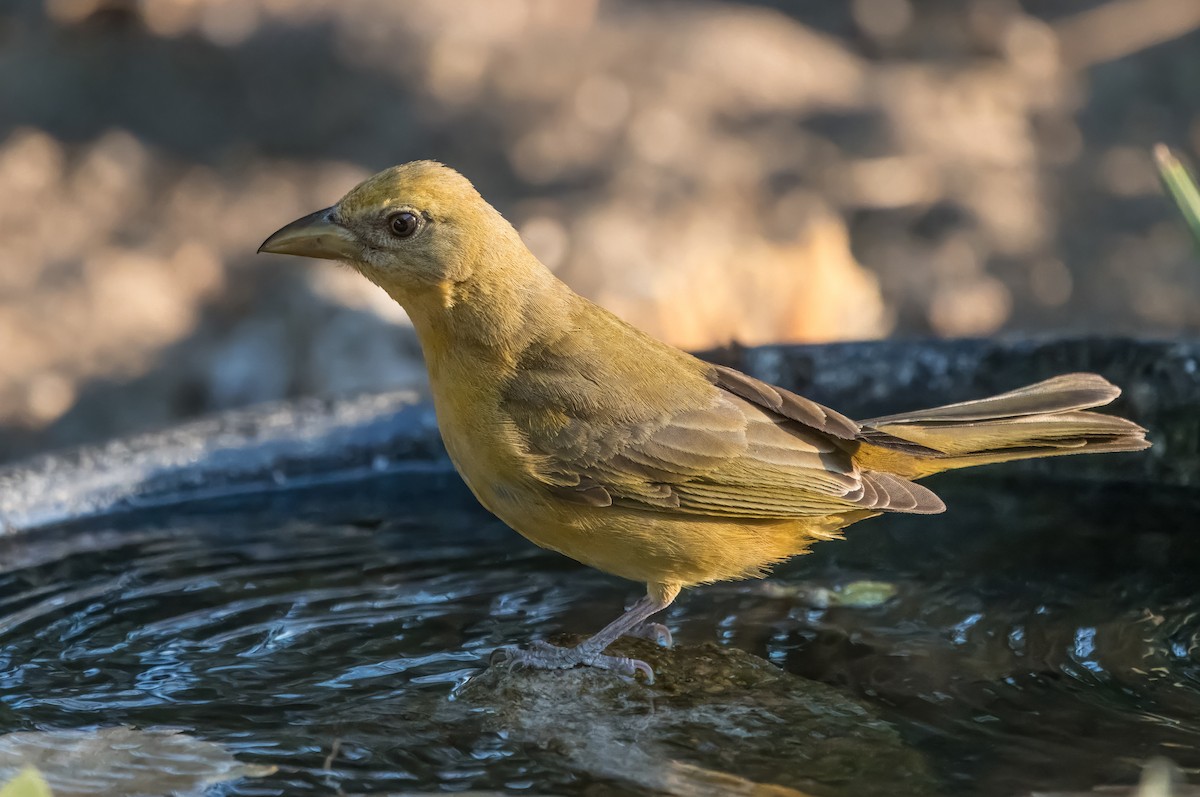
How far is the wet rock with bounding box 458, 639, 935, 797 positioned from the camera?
270 cm

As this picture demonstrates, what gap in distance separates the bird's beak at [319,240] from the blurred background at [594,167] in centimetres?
403

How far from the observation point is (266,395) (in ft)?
25.6

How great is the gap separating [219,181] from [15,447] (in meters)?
2.20

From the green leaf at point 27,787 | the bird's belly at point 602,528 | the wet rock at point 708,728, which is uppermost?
the bird's belly at point 602,528

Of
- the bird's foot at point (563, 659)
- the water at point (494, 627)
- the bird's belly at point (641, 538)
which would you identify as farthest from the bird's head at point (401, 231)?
the bird's foot at point (563, 659)

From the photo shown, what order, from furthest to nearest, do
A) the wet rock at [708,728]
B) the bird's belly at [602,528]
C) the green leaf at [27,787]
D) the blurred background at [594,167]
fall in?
the blurred background at [594,167], the bird's belly at [602,528], the wet rock at [708,728], the green leaf at [27,787]

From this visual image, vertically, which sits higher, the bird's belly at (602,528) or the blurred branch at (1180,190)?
the blurred branch at (1180,190)

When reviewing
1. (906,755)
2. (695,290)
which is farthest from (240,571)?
(695,290)

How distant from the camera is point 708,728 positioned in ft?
9.65

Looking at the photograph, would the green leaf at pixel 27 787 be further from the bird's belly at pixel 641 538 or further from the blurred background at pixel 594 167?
the blurred background at pixel 594 167

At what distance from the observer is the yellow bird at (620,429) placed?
3.54m

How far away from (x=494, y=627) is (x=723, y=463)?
2.27 ft

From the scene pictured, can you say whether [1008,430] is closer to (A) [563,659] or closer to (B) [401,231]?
(A) [563,659]

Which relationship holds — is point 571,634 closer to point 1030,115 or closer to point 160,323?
point 160,323
